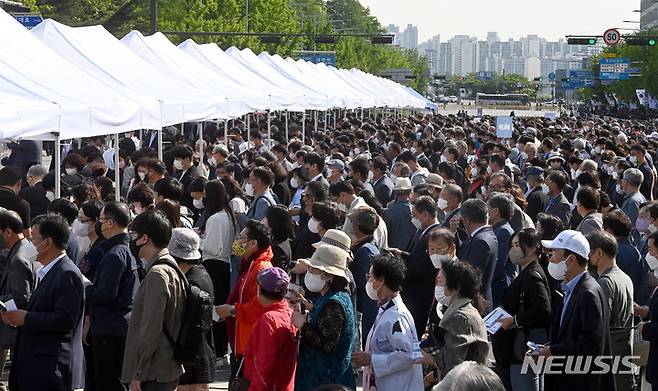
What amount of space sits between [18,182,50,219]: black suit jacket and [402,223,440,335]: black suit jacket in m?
3.77

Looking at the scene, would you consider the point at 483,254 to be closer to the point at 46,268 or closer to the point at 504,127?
the point at 46,268

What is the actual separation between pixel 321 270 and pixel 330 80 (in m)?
32.7

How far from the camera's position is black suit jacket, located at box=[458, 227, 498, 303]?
10.1 m

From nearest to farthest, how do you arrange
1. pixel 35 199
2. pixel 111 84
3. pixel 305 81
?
1. pixel 35 199
2. pixel 111 84
3. pixel 305 81

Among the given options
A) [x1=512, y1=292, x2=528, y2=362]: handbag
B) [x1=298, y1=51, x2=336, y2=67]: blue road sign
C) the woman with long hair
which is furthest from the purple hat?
[x1=298, y1=51, x2=336, y2=67]: blue road sign

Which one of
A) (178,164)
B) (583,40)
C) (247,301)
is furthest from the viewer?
(583,40)

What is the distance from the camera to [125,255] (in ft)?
28.0

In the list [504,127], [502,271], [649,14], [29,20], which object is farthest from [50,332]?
[649,14]

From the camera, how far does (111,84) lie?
1430cm

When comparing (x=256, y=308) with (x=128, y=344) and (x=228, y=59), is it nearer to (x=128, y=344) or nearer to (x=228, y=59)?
(x=128, y=344)

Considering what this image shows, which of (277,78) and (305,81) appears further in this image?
(305,81)

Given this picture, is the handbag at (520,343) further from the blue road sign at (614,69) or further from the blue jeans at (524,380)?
the blue road sign at (614,69)

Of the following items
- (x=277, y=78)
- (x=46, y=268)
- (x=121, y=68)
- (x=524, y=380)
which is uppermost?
(x=121, y=68)

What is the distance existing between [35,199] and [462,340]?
6416mm
